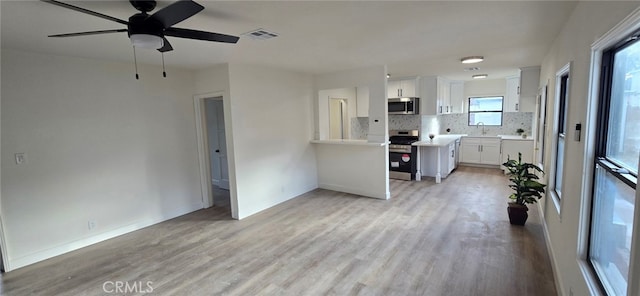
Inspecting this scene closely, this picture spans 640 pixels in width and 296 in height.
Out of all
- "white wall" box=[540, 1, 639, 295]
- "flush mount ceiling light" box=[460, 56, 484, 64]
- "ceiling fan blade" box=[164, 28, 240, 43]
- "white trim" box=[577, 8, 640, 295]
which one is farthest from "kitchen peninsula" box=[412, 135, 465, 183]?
"ceiling fan blade" box=[164, 28, 240, 43]

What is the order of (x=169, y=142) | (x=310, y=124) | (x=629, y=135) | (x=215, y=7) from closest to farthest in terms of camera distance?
(x=629, y=135) → (x=215, y=7) → (x=169, y=142) → (x=310, y=124)

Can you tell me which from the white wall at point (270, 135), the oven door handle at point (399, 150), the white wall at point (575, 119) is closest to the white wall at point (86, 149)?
the white wall at point (270, 135)

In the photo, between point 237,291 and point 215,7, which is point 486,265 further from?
point 215,7

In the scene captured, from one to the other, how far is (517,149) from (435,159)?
2051mm

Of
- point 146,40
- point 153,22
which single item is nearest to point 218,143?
point 146,40

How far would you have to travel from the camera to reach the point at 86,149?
3.58 m

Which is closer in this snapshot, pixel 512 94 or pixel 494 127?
pixel 512 94

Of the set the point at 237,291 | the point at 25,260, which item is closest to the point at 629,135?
the point at 237,291

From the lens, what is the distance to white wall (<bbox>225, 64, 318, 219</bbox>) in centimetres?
432

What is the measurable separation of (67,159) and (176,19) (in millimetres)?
2831

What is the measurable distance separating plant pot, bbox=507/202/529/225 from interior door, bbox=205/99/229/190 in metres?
5.03

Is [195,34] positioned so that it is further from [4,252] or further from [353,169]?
[353,169]

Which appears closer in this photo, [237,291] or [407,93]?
[237,291]

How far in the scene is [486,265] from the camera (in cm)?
283
